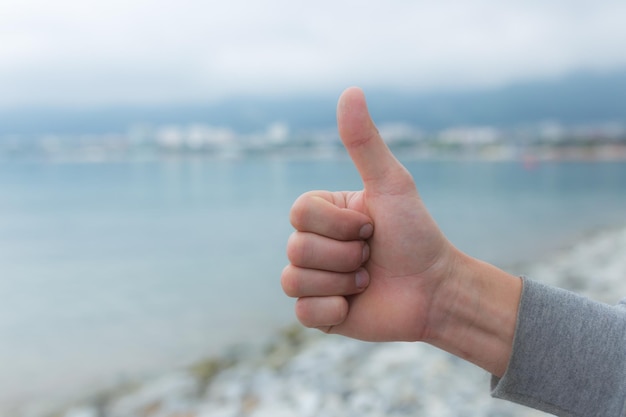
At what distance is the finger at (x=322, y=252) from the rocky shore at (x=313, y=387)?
5.53ft

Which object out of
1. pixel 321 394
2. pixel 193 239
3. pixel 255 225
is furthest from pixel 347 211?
pixel 255 225

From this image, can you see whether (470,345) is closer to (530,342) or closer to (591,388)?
(530,342)

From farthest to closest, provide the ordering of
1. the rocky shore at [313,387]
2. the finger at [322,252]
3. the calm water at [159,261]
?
1. the calm water at [159,261]
2. the rocky shore at [313,387]
3. the finger at [322,252]

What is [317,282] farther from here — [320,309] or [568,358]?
[568,358]

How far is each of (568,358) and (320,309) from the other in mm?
448

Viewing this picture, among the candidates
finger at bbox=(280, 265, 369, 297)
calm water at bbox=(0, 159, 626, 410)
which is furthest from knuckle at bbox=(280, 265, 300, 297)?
calm water at bbox=(0, 159, 626, 410)

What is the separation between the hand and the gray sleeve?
0.18m

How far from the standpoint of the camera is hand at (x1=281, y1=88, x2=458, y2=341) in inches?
46.6

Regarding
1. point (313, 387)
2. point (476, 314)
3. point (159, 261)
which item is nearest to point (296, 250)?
point (476, 314)

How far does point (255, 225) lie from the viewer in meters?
13.0

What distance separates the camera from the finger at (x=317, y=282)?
1.19 metres

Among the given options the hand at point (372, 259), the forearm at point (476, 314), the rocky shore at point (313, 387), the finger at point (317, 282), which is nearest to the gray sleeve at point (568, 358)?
the forearm at point (476, 314)

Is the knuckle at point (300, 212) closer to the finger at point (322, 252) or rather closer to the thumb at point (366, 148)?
the finger at point (322, 252)

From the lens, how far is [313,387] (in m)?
3.23
